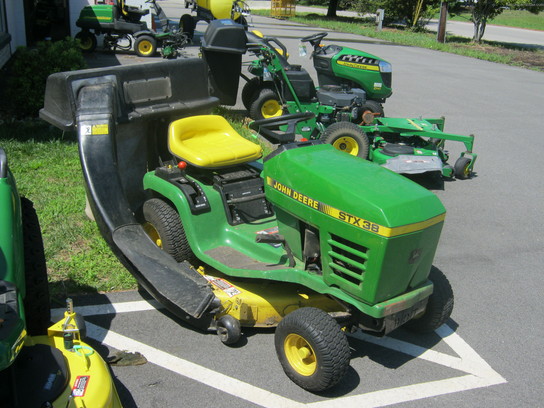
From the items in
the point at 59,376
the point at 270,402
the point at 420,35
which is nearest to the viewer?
the point at 59,376

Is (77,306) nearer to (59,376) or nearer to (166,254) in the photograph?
(166,254)

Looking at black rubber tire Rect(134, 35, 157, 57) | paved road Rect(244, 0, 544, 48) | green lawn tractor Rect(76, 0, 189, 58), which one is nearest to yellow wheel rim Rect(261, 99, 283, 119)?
green lawn tractor Rect(76, 0, 189, 58)

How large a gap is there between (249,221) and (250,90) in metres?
5.04

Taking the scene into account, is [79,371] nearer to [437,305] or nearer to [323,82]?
[437,305]

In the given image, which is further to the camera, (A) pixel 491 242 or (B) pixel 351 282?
(A) pixel 491 242

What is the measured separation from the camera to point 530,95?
13.9 metres

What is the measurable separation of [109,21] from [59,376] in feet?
43.1

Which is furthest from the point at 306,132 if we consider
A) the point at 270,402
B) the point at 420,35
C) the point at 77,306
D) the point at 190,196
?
the point at 420,35

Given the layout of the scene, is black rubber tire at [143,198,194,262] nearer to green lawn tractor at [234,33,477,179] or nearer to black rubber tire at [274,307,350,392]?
black rubber tire at [274,307,350,392]

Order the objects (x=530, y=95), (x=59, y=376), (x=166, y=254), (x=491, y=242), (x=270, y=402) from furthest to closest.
A: (x=530, y=95) → (x=491, y=242) → (x=166, y=254) → (x=270, y=402) → (x=59, y=376)

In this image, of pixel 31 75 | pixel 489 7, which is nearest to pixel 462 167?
pixel 31 75

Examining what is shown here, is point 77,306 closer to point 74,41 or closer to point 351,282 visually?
point 351,282

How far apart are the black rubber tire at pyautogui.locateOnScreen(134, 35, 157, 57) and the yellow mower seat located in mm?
10332

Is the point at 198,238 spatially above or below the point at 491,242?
above
